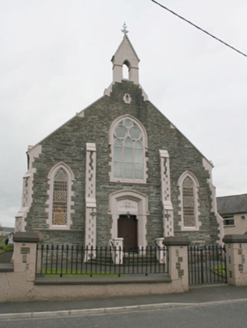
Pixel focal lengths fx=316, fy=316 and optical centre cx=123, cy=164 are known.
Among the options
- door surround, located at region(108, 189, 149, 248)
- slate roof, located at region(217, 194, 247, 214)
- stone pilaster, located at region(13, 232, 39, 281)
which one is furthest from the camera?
slate roof, located at region(217, 194, 247, 214)

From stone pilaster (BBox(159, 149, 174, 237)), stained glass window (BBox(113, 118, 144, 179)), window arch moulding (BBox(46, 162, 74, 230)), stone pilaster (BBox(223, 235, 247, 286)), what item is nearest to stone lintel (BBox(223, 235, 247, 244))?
stone pilaster (BBox(223, 235, 247, 286))

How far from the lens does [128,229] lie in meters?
18.9

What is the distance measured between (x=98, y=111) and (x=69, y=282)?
1248 centimetres

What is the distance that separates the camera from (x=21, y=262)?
9094 mm

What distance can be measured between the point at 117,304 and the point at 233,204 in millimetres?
33694

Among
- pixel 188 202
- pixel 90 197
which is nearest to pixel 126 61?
pixel 90 197

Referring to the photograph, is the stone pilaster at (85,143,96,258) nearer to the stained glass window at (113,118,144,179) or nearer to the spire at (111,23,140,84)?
the stained glass window at (113,118,144,179)

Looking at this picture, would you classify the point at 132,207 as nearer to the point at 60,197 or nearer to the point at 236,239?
the point at 60,197

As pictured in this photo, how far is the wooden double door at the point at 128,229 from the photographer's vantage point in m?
18.8

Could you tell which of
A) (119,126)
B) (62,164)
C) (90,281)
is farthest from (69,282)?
(119,126)

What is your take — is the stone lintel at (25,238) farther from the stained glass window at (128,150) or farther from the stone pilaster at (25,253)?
the stained glass window at (128,150)

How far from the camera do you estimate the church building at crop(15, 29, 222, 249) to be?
17.3 metres

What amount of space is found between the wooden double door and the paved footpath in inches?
339

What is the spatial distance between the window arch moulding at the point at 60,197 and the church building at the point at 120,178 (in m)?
0.05
